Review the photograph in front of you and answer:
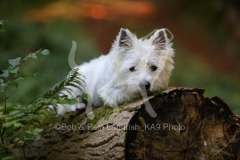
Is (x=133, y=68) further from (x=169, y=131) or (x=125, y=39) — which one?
(x=169, y=131)

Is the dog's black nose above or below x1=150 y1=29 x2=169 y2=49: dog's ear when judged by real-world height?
below

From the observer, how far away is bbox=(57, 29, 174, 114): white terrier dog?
4188 millimetres

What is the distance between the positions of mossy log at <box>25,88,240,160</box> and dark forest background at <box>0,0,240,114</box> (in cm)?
370

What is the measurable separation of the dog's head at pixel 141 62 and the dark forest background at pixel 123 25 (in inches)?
132

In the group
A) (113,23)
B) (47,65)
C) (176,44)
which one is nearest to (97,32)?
(113,23)

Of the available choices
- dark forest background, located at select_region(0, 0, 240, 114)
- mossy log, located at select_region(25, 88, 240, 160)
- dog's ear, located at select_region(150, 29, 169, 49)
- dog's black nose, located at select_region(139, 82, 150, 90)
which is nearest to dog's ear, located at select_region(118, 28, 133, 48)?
dog's ear, located at select_region(150, 29, 169, 49)

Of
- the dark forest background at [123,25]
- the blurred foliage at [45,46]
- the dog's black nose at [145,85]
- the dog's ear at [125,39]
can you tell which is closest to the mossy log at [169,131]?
the dog's black nose at [145,85]

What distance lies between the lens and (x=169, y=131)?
3676mm

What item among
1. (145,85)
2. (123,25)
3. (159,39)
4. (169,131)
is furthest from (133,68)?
(123,25)

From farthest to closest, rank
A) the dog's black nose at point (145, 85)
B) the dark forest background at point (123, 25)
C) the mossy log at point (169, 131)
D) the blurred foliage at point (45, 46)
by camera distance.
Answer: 1. the dark forest background at point (123, 25)
2. the blurred foliage at point (45, 46)
3. the dog's black nose at point (145, 85)
4. the mossy log at point (169, 131)

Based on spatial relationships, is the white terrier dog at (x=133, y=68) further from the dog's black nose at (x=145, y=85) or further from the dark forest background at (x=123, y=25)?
the dark forest background at (x=123, y=25)

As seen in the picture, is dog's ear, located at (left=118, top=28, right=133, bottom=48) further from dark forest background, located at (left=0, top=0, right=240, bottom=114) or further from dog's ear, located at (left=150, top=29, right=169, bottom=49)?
dark forest background, located at (left=0, top=0, right=240, bottom=114)

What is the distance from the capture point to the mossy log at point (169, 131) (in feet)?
11.7

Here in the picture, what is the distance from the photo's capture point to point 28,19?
11469mm
